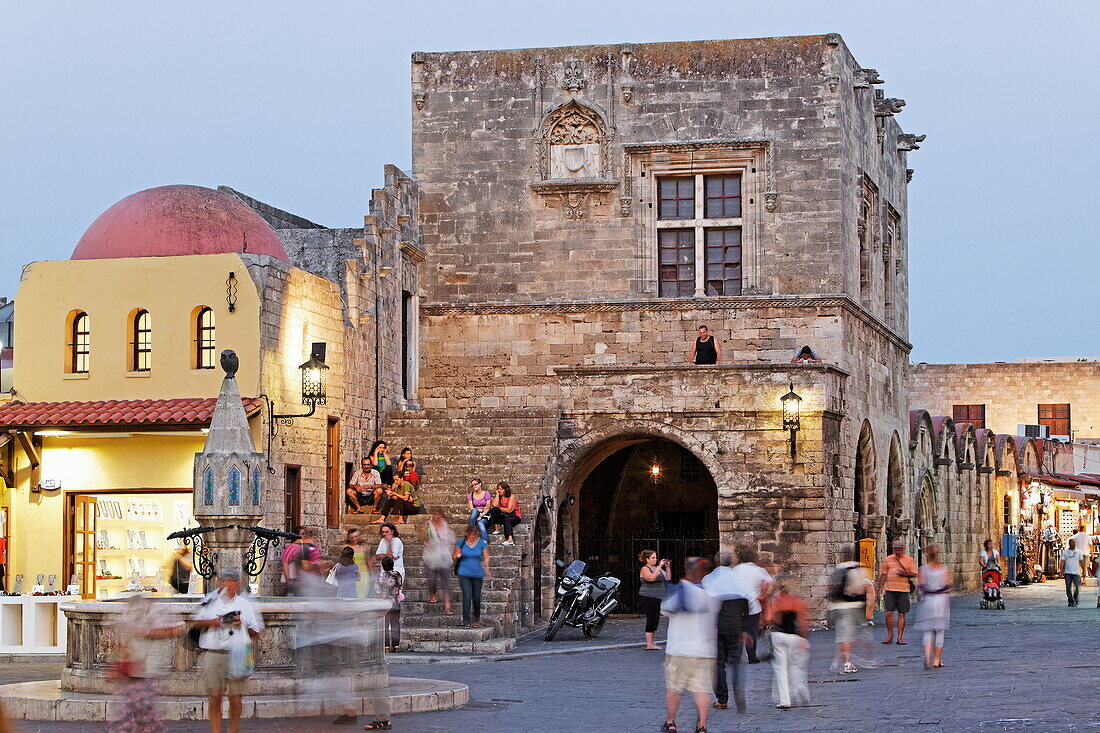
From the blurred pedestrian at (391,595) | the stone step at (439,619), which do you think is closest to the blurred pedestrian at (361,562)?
the blurred pedestrian at (391,595)

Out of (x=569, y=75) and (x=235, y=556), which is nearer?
(x=235, y=556)

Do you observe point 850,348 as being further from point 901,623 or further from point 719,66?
point 901,623

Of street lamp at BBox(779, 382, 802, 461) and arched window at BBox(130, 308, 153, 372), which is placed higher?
arched window at BBox(130, 308, 153, 372)

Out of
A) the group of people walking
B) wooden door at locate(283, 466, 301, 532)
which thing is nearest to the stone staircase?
wooden door at locate(283, 466, 301, 532)

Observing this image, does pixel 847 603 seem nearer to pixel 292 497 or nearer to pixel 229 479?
pixel 229 479

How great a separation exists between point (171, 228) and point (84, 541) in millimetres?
4522

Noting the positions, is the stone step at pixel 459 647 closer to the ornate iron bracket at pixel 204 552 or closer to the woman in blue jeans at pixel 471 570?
the woman in blue jeans at pixel 471 570

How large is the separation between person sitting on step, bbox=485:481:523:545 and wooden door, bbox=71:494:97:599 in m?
5.50

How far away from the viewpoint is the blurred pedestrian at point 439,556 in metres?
21.9

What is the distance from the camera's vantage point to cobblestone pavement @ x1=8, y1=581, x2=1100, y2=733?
44.9 ft

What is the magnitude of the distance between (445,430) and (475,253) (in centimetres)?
397

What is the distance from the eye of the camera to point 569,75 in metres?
29.5

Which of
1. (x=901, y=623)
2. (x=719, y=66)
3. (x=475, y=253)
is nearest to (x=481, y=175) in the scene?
(x=475, y=253)

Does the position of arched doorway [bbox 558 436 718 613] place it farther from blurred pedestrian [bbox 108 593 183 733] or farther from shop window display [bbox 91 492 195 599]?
blurred pedestrian [bbox 108 593 183 733]
